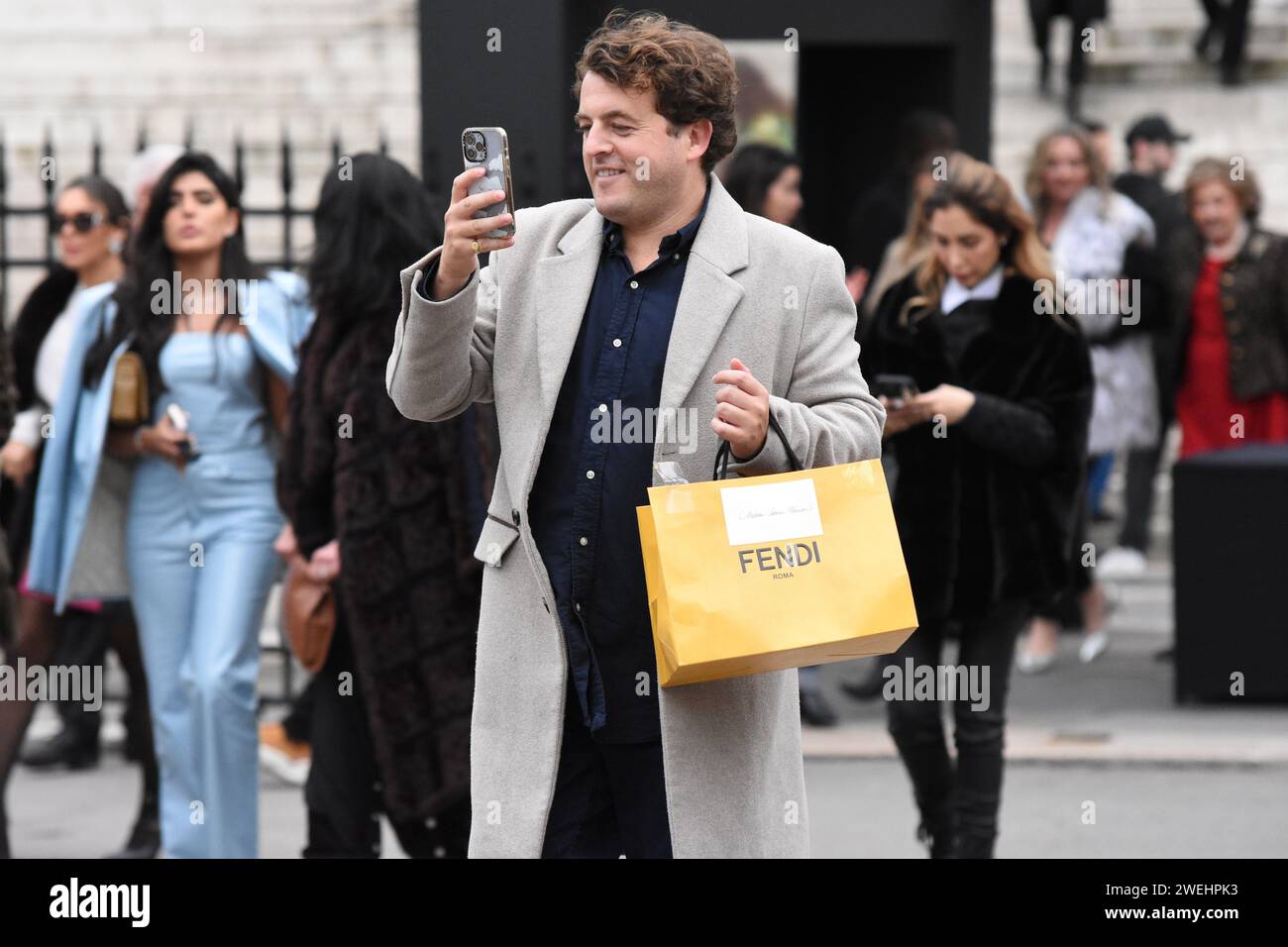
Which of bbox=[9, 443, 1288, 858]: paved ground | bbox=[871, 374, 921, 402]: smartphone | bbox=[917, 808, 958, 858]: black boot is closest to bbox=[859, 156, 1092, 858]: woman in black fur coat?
bbox=[917, 808, 958, 858]: black boot

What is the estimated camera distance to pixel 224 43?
60.2ft

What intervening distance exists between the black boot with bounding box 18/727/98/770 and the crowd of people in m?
0.01

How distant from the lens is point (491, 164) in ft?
12.0

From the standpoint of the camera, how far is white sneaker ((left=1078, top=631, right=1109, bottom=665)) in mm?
9344

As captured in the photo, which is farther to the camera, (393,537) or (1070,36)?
(1070,36)

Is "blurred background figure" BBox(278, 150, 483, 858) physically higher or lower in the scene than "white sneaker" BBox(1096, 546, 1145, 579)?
higher

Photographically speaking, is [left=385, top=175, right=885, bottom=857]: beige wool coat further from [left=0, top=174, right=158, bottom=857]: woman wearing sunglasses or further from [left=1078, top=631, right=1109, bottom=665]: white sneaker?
[left=1078, top=631, right=1109, bottom=665]: white sneaker

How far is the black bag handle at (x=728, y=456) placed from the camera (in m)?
3.62

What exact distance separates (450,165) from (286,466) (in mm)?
1172

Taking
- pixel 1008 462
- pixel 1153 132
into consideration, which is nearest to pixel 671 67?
pixel 1008 462

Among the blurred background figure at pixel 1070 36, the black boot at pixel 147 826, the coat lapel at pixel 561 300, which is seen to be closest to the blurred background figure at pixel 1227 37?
the blurred background figure at pixel 1070 36

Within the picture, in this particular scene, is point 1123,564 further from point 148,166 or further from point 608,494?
point 608,494

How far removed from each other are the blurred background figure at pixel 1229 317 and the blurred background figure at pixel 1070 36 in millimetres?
6615

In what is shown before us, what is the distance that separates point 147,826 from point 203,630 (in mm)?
1016
